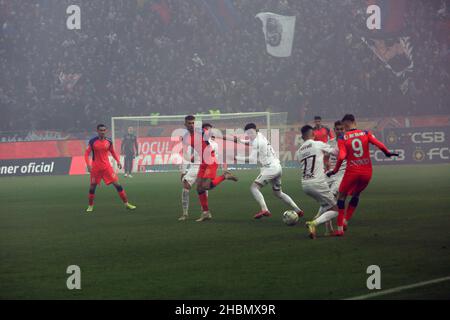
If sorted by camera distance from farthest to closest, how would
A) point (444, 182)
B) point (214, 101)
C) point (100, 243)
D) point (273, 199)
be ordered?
point (214, 101)
point (444, 182)
point (273, 199)
point (100, 243)

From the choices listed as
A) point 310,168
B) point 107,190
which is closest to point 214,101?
point 107,190

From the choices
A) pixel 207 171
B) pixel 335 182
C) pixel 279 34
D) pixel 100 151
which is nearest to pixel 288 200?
pixel 335 182

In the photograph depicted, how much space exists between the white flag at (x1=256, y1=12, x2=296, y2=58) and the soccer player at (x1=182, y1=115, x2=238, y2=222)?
102 ft

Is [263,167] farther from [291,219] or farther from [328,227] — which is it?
[328,227]

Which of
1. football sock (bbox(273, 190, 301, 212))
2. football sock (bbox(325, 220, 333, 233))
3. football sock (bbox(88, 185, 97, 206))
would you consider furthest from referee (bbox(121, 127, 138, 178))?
football sock (bbox(325, 220, 333, 233))

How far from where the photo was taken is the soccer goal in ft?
137

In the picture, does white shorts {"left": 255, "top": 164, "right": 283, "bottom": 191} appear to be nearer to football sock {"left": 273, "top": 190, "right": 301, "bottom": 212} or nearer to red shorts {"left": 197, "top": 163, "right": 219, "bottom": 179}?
football sock {"left": 273, "top": 190, "right": 301, "bottom": 212}

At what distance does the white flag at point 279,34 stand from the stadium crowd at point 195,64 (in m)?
0.43

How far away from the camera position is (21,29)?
50531 mm

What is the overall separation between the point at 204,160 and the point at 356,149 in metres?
4.79

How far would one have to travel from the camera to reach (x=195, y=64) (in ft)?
163
